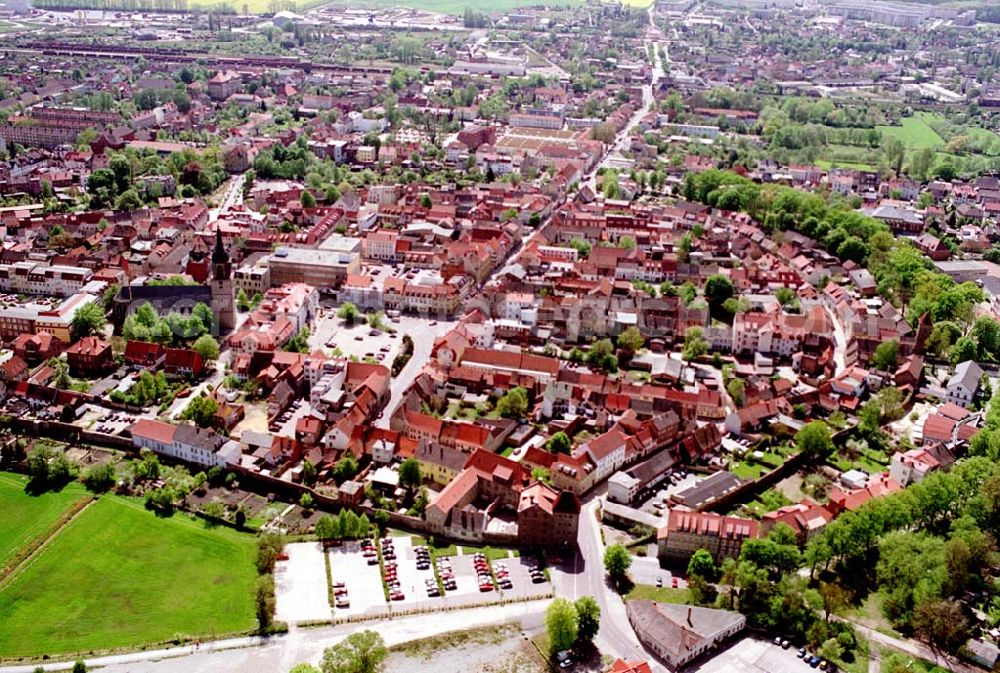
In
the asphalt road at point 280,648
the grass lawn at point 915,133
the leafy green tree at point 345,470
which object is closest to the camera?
the asphalt road at point 280,648

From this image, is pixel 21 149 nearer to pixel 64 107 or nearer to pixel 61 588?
pixel 64 107

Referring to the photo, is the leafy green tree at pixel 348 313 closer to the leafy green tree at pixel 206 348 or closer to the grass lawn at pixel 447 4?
the leafy green tree at pixel 206 348

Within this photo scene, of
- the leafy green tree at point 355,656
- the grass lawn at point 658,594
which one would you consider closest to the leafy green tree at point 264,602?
the leafy green tree at point 355,656

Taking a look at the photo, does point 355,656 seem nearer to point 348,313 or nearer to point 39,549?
point 39,549

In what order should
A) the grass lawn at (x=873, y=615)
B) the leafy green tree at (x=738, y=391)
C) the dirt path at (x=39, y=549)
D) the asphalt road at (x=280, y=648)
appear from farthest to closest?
1. the leafy green tree at (x=738, y=391)
2. the dirt path at (x=39, y=549)
3. the grass lawn at (x=873, y=615)
4. the asphalt road at (x=280, y=648)

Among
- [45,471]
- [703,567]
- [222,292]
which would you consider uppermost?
[222,292]

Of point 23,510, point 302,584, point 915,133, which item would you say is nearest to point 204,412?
point 23,510
